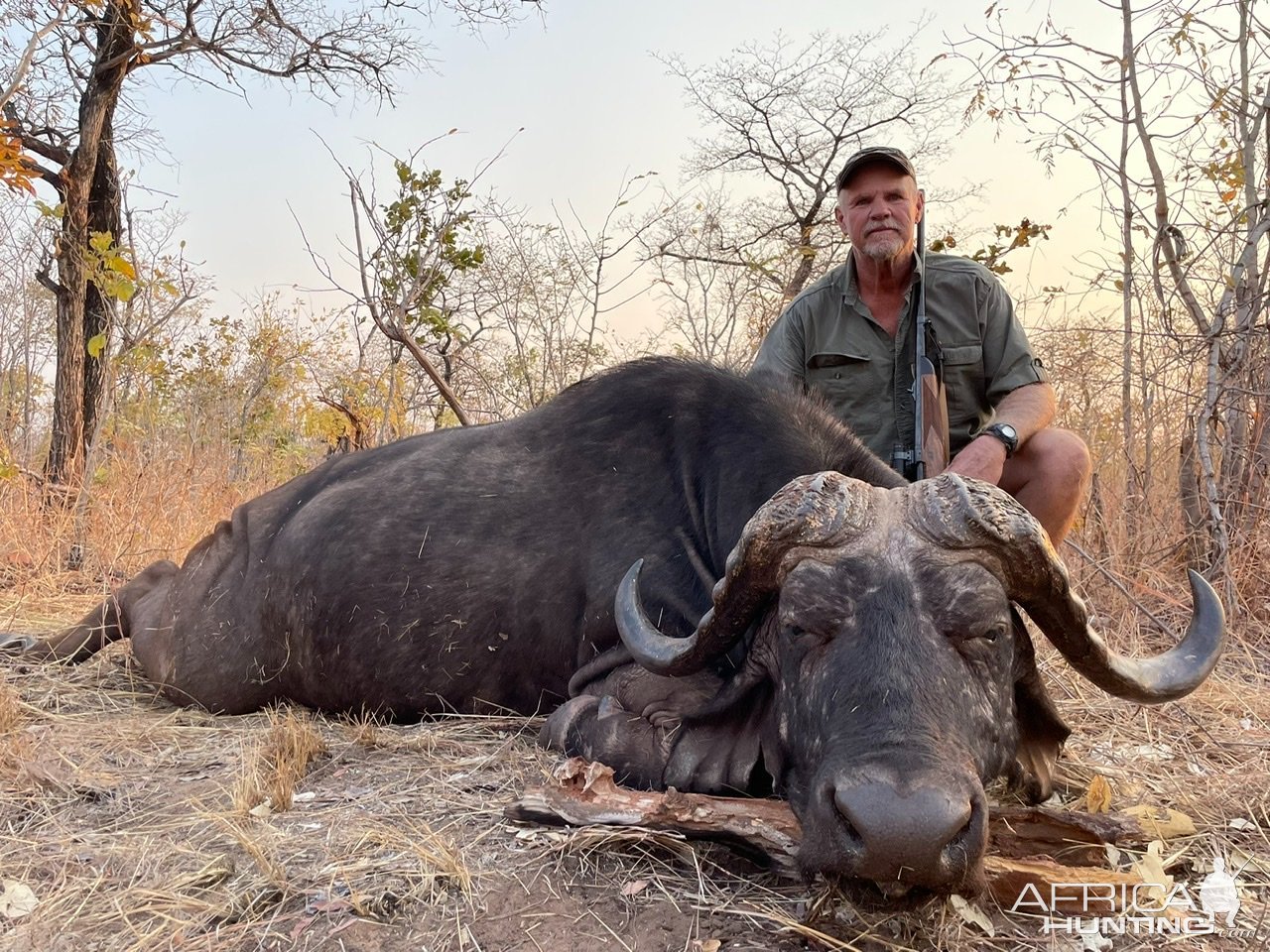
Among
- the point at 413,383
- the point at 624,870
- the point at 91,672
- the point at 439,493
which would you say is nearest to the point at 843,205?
the point at 439,493

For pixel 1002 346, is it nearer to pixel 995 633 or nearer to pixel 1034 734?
pixel 1034 734

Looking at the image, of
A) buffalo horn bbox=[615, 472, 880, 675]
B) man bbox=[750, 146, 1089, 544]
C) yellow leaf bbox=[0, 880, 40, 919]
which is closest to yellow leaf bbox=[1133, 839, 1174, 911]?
buffalo horn bbox=[615, 472, 880, 675]

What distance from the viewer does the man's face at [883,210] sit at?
16.1 feet

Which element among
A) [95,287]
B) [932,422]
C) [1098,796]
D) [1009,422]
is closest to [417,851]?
[1098,796]

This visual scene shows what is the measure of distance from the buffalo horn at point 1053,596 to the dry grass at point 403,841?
1.67 ft

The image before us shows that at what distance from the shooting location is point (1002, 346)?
4.96 metres

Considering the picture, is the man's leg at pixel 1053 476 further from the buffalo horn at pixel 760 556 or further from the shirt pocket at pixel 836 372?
the buffalo horn at pixel 760 556

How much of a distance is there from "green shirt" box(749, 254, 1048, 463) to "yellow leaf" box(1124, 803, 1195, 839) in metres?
2.43

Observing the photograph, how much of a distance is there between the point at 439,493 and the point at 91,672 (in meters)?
2.16

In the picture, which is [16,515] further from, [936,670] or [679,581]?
[936,670]

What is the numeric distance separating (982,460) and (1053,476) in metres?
0.71

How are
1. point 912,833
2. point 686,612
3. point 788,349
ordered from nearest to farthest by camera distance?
point 912,833 → point 686,612 → point 788,349

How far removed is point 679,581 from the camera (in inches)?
129

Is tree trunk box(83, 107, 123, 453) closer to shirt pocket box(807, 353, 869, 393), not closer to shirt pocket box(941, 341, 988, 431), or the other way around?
shirt pocket box(807, 353, 869, 393)
